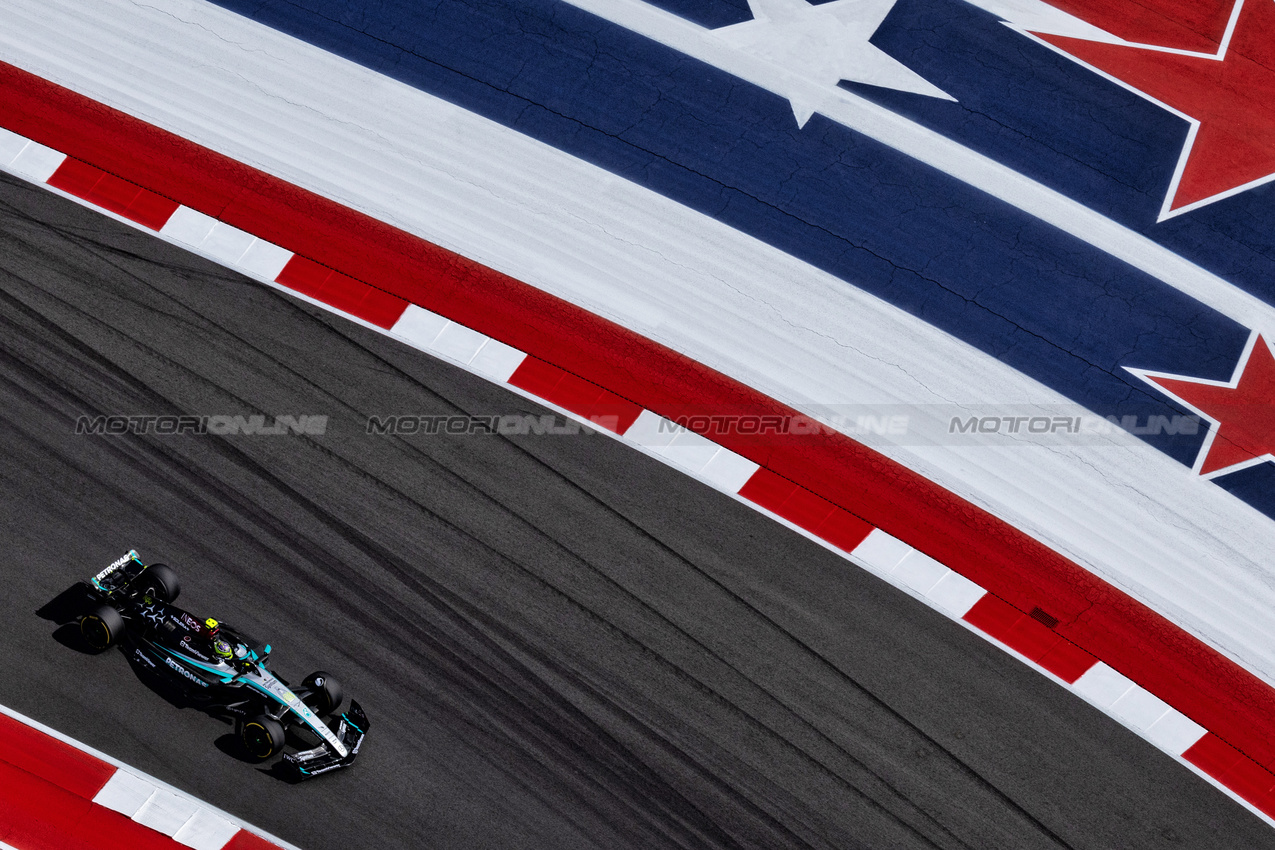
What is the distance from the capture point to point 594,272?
13.3 metres

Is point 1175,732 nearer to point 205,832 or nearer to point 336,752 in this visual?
point 336,752

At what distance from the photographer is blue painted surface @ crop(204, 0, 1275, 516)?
1339 centimetres

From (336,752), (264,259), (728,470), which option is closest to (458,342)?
(264,259)

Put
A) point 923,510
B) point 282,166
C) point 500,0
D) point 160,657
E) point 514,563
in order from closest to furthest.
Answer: point 160,657 → point 514,563 → point 923,510 → point 282,166 → point 500,0

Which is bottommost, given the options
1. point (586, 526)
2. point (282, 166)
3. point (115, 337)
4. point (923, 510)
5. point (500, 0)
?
point (115, 337)

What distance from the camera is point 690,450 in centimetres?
1236

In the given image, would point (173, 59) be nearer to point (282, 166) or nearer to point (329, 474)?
point (282, 166)

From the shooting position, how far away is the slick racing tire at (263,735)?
10.1 m

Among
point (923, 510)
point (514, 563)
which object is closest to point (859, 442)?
point (923, 510)

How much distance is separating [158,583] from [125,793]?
2.21 meters

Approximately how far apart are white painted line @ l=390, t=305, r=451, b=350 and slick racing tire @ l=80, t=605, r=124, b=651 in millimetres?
4530

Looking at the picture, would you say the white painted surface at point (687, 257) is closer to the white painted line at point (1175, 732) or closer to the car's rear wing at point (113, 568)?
the white painted line at point (1175, 732)

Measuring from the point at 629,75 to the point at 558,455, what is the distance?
582 centimetres

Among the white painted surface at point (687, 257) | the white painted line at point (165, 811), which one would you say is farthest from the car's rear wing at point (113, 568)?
the white painted surface at point (687, 257)
